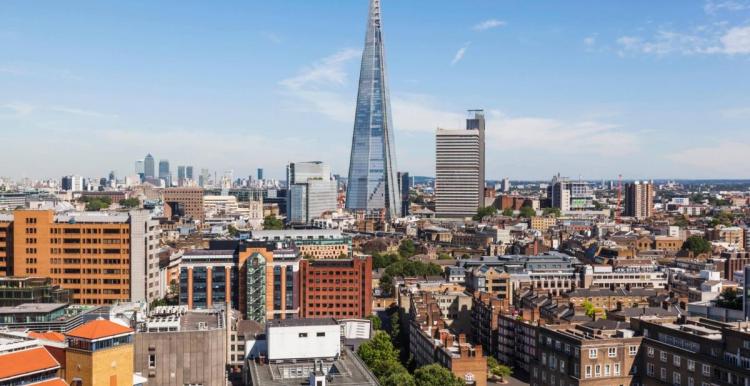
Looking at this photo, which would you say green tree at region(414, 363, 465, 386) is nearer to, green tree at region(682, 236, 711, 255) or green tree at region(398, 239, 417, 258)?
green tree at region(398, 239, 417, 258)

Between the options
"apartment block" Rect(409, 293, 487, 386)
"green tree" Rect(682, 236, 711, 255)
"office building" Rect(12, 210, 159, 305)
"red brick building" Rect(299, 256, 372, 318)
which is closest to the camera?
"apartment block" Rect(409, 293, 487, 386)

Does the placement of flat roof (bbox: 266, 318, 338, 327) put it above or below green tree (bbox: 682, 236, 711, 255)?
above

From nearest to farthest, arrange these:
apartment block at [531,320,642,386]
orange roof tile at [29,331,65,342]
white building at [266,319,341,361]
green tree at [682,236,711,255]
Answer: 1. orange roof tile at [29,331,65,342]
2. apartment block at [531,320,642,386]
3. white building at [266,319,341,361]
4. green tree at [682,236,711,255]

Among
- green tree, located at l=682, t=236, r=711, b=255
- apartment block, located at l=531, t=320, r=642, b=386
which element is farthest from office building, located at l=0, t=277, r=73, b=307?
green tree, located at l=682, t=236, r=711, b=255

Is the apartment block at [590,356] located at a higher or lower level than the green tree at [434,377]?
higher

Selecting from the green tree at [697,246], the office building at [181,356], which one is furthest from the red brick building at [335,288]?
the green tree at [697,246]

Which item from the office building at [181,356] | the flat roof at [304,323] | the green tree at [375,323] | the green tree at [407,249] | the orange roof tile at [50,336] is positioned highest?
the orange roof tile at [50,336]

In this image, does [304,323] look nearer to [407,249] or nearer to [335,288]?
[335,288]

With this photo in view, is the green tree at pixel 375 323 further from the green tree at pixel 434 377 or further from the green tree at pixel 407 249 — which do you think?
the green tree at pixel 407 249
